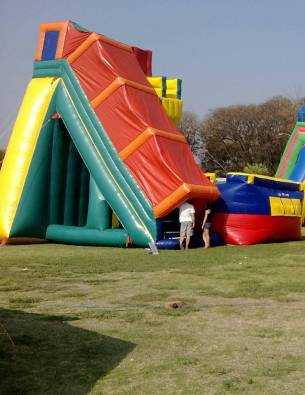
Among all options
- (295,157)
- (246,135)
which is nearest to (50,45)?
(295,157)

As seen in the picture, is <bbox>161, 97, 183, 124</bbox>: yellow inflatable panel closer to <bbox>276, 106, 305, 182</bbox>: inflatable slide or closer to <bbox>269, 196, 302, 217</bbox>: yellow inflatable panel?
<bbox>276, 106, 305, 182</bbox>: inflatable slide

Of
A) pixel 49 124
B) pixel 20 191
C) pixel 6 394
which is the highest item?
pixel 49 124

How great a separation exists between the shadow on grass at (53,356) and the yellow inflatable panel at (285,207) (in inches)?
308

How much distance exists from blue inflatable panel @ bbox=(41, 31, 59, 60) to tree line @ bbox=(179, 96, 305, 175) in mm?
28082

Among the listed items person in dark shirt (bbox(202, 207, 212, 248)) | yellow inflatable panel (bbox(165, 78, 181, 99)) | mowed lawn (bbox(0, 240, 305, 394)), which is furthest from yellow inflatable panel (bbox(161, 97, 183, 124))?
mowed lawn (bbox(0, 240, 305, 394))

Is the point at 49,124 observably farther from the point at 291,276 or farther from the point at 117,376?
the point at 117,376

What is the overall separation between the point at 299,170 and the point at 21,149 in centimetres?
947

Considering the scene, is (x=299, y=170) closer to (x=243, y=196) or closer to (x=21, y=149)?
(x=243, y=196)

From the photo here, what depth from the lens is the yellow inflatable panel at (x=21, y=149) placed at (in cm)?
1166

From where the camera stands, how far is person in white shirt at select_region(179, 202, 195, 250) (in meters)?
10.9

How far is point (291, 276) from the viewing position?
7.53 m

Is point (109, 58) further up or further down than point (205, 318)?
further up

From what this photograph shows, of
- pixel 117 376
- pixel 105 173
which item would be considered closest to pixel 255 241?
pixel 105 173

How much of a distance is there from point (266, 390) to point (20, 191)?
894 cm
